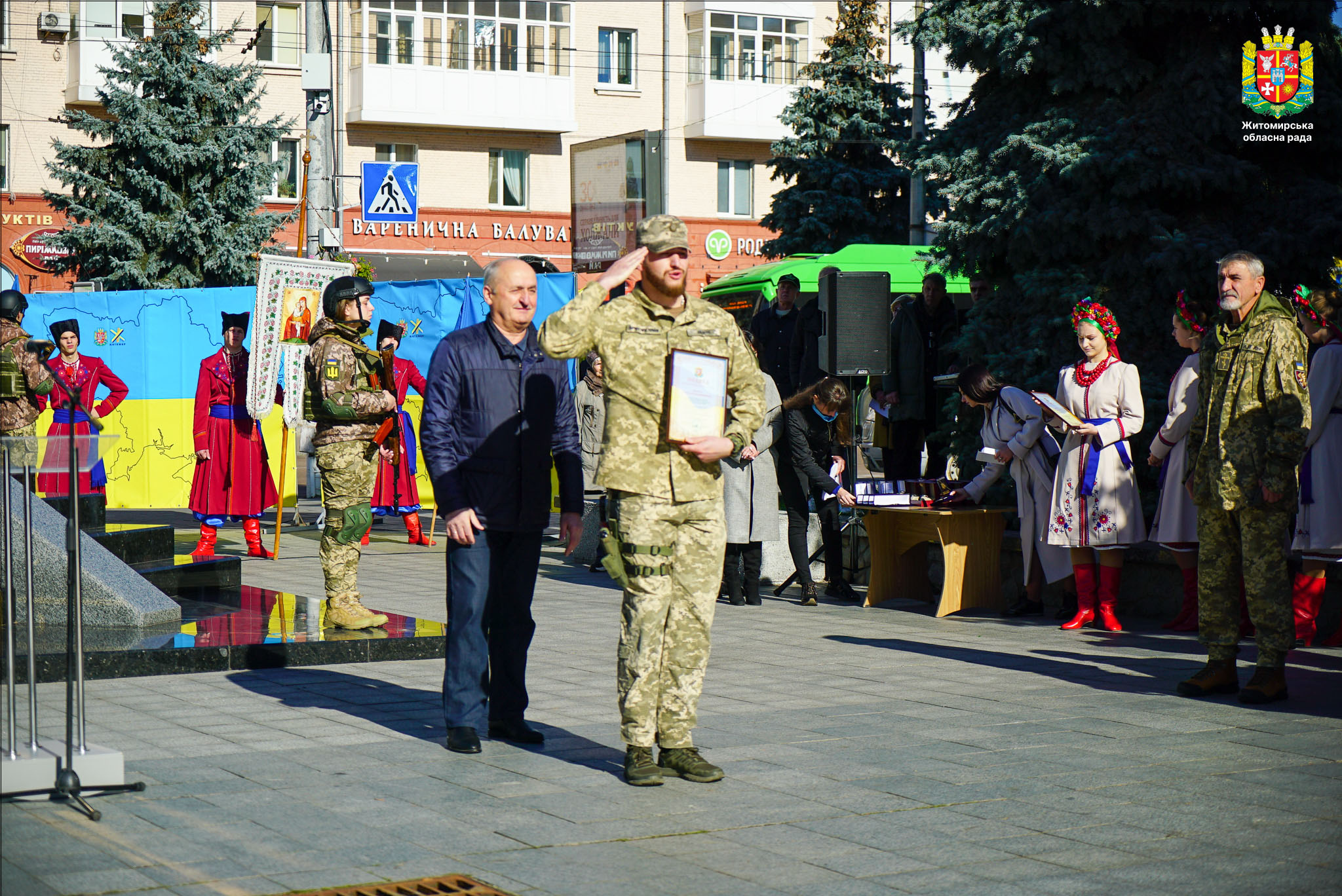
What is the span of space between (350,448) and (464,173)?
33716mm

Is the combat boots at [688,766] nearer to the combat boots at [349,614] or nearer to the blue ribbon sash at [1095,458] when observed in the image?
the combat boots at [349,614]

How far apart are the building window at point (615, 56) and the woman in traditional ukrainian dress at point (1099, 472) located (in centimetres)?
3469

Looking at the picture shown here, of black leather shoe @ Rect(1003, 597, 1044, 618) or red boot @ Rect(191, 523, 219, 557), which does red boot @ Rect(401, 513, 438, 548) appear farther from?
black leather shoe @ Rect(1003, 597, 1044, 618)

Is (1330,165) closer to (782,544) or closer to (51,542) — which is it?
(782,544)

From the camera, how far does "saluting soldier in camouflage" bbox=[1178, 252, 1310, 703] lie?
773 centimetres

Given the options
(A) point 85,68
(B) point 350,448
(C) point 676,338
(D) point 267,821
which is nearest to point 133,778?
(D) point 267,821

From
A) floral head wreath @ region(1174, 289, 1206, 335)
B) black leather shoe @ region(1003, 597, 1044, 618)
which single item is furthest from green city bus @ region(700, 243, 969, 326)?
floral head wreath @ region(1174, 289, 1206, 335)

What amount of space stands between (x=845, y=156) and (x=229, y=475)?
81.9 feet

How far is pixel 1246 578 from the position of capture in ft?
25.8

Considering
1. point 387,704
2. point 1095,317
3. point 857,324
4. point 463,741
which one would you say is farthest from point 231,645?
point 857,324

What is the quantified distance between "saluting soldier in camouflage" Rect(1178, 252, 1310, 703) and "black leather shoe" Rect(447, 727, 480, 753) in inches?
147

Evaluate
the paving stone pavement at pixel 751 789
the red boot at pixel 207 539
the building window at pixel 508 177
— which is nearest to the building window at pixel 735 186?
the building window at pixel 508 177

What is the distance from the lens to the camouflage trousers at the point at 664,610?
5945 millimetres

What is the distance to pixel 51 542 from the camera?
30.6ft
